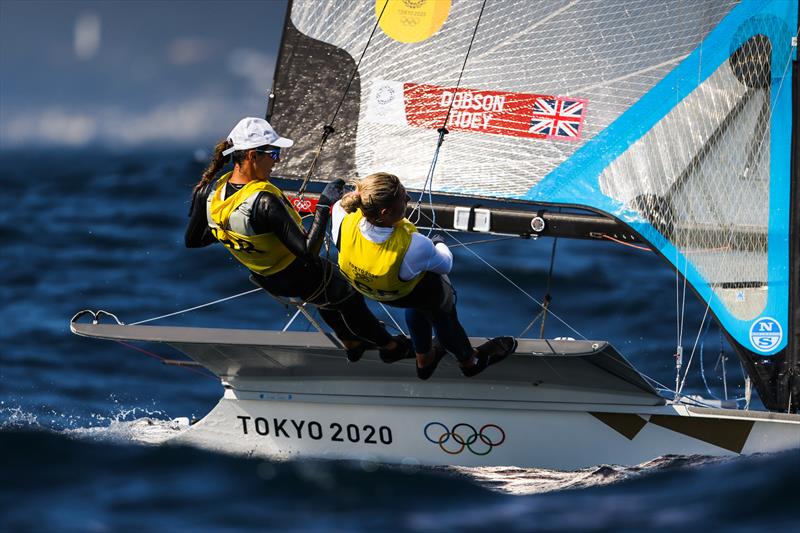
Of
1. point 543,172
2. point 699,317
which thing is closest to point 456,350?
point 543,172

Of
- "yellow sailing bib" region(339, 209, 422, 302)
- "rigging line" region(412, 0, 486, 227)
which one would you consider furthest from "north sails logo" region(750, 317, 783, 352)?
"yellow sailing bib" region(339, 209, 422, 302)

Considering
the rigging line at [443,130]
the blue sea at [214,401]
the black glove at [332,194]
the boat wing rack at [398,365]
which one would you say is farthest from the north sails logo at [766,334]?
the black glove at [332,194]

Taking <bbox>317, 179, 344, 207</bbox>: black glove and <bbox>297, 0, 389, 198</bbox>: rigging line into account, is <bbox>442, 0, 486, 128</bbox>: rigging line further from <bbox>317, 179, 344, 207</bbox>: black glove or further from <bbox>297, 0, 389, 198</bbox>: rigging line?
→ <bbox>317, 179, 344, 207</bbox>: black glove

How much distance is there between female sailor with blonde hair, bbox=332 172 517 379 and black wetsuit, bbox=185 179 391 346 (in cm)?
13

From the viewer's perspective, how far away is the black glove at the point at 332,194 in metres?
4.39

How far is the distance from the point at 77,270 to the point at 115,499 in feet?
14.3

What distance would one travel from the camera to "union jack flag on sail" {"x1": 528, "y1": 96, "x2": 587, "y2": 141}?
5238mm

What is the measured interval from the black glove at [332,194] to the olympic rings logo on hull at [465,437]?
1.09 metres

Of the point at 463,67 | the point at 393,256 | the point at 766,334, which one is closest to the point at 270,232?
the point at 393,256

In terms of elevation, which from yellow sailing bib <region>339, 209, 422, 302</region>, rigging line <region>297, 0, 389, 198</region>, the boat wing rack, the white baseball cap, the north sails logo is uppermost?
rigging line <region>297, 0, 389, 198</region>

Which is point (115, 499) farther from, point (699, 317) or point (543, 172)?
point (699, 317)

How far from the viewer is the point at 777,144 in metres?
5.04

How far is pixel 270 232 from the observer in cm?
443

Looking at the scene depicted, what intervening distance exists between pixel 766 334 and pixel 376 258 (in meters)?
1.77
